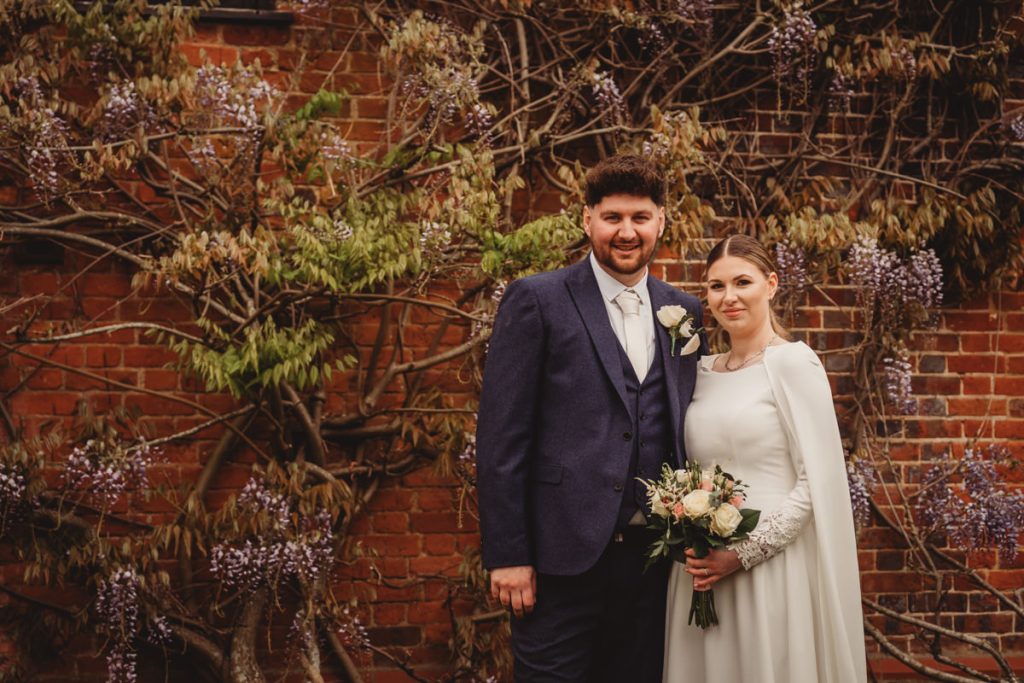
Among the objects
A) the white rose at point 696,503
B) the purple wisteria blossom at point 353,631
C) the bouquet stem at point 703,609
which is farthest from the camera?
the purple wisteria blossom at point 353,631

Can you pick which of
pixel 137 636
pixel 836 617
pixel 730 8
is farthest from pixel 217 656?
pixel 730 8

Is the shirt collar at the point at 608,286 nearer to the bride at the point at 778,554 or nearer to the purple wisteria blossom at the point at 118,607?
the bride at the point at 778,554

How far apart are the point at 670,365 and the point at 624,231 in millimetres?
410

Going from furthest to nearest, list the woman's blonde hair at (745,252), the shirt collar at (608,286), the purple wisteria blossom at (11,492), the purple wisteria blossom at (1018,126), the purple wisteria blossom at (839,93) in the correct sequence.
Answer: the purple wisteria blossom at (1018,126) → the purple wisteria blossom at (839,93) → the purple wisteria blossom at (11,492) → the woman's blonde hair at (745,252) → the shirt collar at (608,286)

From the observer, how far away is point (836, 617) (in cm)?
253

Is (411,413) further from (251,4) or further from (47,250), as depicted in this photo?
(251,4)

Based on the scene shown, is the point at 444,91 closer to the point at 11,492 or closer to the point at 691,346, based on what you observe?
the point at 691,346

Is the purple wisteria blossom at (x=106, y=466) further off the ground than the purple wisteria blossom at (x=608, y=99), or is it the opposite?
the purple wisteria blossom at (x=608, y=99)

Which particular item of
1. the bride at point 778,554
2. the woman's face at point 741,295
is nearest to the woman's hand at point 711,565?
the bride at point 778,554

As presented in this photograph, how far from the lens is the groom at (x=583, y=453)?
247 cm

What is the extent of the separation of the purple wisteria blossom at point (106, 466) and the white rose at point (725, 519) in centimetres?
222

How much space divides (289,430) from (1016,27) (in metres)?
3.92

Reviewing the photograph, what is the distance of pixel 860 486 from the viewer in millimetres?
4016

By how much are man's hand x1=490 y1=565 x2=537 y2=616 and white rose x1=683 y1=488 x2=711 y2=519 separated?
0.48 meters
